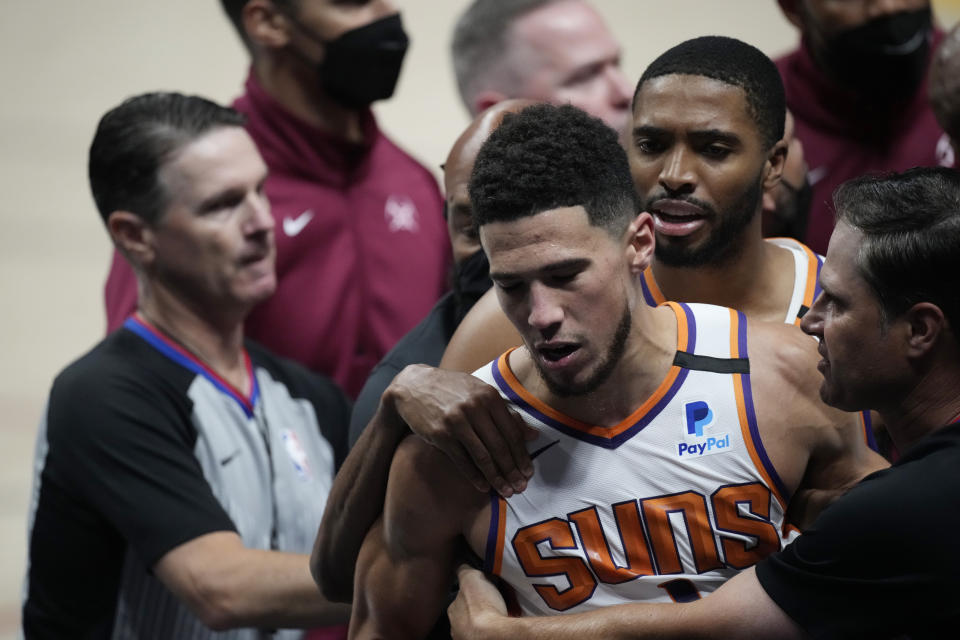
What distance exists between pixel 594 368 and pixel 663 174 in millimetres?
592

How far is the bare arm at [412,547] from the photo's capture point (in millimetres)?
2748

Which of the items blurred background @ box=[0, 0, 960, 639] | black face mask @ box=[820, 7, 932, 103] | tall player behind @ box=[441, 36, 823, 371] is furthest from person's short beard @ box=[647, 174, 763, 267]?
blurred background @ box=[0, 0, 960, 639]

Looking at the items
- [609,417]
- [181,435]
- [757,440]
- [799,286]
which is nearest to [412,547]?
[609,417]

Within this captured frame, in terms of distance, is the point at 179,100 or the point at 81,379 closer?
the point at 81,379

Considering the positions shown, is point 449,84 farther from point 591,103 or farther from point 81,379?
point 81,379

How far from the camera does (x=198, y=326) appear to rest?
412 centimetres

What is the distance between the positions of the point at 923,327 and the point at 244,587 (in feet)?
6.41

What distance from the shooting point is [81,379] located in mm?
3850

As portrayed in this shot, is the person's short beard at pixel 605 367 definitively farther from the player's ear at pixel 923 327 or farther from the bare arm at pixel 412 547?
the player's ear at pixel 923 327

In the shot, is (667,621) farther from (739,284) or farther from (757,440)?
(739,284)

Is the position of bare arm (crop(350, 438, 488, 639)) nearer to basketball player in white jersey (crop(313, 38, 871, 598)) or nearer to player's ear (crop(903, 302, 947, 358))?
basketball player in white jersey (crop(313, 38, 871, 598))

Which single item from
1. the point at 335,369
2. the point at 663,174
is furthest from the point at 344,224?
the point at 663,174

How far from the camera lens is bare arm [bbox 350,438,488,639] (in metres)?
2.75

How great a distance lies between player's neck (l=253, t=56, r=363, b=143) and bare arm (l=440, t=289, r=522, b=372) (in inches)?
79.5
